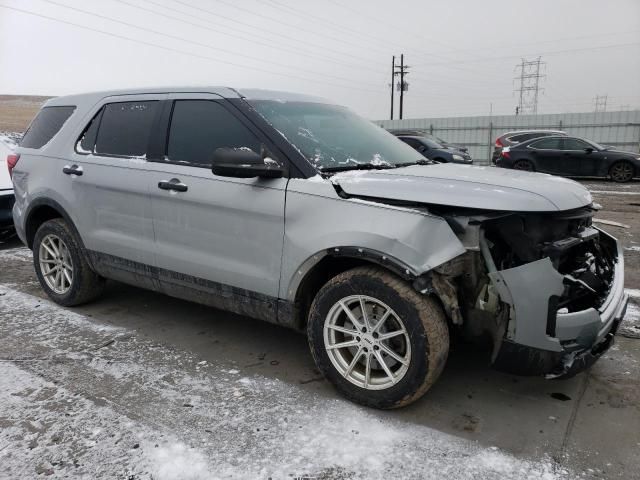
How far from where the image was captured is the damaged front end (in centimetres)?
252

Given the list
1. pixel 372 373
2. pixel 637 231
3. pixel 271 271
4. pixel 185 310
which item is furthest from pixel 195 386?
pixel 637 231

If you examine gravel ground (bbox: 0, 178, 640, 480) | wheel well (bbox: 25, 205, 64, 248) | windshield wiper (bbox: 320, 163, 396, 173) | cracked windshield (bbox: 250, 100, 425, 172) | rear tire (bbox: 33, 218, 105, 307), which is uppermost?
cracked windshield (bbox: 250, 100, 425, 172)

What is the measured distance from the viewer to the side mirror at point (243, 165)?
297 centimetres

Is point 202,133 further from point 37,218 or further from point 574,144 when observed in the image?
point 574,144

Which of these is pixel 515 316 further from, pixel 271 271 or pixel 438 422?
pixel 271 271

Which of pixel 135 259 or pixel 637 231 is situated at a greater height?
pixel 135 259

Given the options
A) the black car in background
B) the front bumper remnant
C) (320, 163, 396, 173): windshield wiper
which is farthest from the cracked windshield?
the black car in background

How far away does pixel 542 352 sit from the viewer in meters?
2.54

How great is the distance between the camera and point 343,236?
2.81m

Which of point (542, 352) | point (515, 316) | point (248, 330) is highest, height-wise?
point (515, 316)

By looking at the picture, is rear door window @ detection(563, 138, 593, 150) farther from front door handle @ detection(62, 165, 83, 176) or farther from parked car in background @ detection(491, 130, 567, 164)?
front door handle @ detection(62, 165, 83, 176)

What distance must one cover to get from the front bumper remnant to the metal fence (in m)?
22.7

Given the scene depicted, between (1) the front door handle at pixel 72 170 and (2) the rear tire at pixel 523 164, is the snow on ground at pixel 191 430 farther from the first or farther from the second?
(2) the rear tire at pixel 523 164

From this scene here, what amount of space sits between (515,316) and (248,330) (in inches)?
85.9
